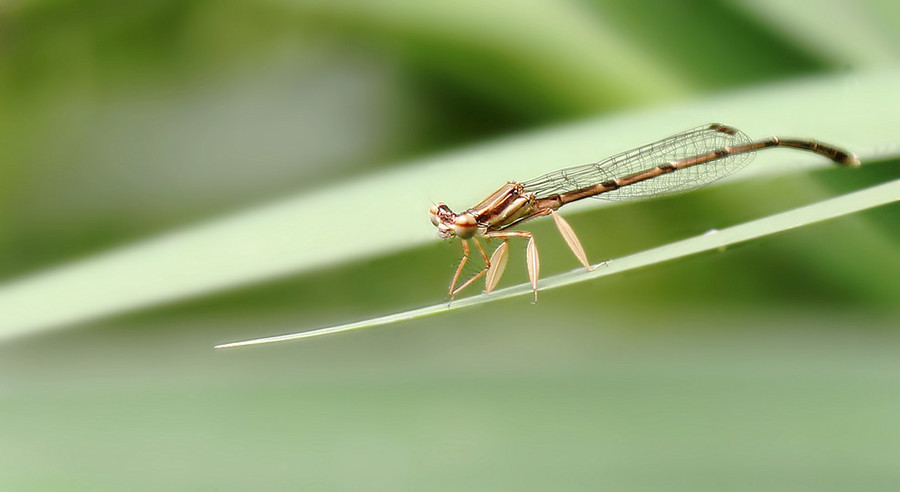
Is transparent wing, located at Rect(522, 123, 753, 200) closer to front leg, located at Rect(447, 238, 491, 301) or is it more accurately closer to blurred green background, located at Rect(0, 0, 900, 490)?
blurred green background, located at Rect(0, 0, 900, 490)

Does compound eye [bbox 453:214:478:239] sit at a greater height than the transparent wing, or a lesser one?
lesser

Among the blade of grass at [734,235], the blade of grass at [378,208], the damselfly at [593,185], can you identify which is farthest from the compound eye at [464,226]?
the blade of grass at [734,235]

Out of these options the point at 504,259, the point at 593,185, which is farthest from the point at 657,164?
the point at 504,259

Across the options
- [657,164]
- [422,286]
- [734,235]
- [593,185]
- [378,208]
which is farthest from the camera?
[422,286]

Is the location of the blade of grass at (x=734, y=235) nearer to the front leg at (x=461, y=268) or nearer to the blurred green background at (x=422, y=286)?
the blurred green background at (x=422, y=286)

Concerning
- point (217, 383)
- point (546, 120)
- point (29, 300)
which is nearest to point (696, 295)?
point (546, 120)

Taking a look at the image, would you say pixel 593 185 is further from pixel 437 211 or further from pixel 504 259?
pixel 437 211

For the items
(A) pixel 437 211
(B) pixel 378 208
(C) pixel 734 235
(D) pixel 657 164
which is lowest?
(C) pixel 734 235

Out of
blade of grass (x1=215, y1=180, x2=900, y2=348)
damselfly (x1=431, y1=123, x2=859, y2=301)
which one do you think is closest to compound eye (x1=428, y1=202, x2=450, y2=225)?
damselfly (x1=431, y1=123, x2=859, y2=301)
